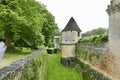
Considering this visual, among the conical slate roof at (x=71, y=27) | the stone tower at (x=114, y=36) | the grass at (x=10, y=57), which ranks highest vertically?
the conical slate roof at (x=71, y=27)

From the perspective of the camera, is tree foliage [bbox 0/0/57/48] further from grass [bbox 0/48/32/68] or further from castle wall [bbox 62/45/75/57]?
castle wall [bbox 62/45/75/57]

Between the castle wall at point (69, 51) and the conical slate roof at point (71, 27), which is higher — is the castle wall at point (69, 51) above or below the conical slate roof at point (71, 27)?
below

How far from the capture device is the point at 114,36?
1847 centimetres

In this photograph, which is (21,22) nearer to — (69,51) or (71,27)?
(69,51)

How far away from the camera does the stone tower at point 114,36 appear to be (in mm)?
17547

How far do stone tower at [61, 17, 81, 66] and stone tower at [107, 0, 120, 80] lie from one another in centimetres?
2002

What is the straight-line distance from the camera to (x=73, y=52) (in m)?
39.8

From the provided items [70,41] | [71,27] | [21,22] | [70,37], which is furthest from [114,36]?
[71,27]

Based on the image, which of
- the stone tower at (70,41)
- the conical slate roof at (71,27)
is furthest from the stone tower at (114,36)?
the conical slate roof at (71,27)

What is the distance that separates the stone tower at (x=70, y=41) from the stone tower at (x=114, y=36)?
20019 millimetres

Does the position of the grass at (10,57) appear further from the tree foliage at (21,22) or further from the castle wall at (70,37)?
the castle wall at (70,37)

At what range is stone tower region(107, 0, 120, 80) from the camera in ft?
57.6

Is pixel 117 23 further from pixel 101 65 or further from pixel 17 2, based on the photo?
pixel 17 2

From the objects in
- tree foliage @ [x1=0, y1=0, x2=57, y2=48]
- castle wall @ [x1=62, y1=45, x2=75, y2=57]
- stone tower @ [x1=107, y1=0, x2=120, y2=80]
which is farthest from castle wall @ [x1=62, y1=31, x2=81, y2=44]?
stone tower @ [x1=107, y1=0, x2=120, y2=80]
